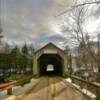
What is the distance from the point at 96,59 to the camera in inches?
751

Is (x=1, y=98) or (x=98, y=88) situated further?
(x=1, y=98)

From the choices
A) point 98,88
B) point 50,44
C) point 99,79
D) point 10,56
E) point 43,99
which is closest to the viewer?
point 98,88

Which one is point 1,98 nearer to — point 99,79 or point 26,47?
point 99,79

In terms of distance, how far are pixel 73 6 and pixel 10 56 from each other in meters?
42.6

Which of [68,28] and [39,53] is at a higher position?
[68,28]

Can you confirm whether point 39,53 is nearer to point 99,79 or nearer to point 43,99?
point 99,79

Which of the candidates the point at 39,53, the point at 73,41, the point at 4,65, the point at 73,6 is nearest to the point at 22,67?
the point at 4,65

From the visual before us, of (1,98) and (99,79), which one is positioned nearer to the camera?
(1,98)

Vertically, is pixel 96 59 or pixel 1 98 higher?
pixel 96 59

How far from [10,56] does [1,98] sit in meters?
37.4

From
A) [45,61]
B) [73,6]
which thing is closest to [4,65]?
[45,61]

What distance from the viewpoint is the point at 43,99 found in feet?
30.2

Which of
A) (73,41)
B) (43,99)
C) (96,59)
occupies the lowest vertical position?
(43,99)

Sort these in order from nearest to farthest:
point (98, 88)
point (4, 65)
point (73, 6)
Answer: point (73, 6), point (98, 88), point (4, 65)
